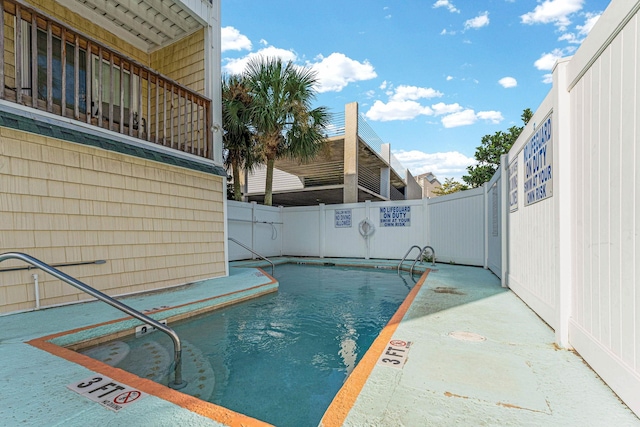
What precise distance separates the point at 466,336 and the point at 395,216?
24.3 ft

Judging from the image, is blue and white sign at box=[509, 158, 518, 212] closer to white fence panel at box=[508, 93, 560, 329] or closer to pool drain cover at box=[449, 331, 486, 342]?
white fence panel at box=[508, 93, 560, 329]

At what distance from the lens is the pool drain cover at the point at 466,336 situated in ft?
8.48

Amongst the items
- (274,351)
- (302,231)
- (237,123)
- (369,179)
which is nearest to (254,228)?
(302,231)

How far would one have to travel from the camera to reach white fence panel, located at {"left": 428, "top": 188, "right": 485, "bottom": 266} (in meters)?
7.41

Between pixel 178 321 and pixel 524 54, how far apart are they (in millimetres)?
12474

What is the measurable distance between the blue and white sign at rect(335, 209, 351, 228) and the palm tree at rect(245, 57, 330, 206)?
2373 millimetres

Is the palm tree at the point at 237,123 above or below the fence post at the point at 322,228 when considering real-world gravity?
above

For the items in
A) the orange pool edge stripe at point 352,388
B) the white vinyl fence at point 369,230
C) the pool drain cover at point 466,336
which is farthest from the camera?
the white vinyl fence at point 369,230

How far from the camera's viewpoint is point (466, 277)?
599 cm

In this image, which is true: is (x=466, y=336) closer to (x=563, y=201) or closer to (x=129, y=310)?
(x=563, y=201)

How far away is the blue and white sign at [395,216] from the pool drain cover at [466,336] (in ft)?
23.5

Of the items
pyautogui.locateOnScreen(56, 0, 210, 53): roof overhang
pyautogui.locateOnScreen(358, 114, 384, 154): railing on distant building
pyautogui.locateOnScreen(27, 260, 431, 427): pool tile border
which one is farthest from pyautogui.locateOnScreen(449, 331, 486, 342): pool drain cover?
pyautogui.locateOnScreen(358, 114, 384, 154): railing on distant building

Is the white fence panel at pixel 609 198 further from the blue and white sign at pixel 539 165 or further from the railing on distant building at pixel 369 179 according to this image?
the railing on distant building at pixel 369 179

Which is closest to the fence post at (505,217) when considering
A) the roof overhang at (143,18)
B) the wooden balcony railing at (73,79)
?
the wooden balcony railing at (73,79)
